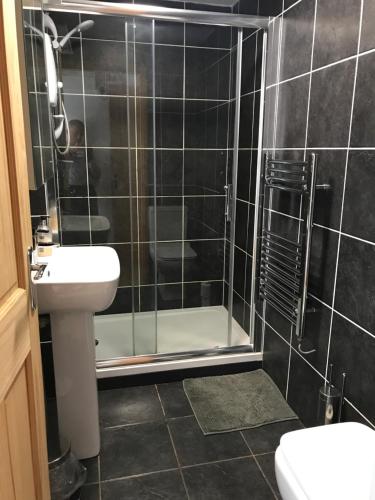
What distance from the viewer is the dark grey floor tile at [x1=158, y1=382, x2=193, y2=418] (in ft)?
6.97

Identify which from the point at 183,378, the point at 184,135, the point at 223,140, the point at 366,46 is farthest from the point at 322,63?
the point at 183,378

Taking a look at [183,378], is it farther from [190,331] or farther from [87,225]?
[87,225]

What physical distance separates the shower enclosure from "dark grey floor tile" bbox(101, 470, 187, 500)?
72 centimetres

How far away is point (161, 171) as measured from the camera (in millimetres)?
2875

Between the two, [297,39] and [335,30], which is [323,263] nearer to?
[335,30]

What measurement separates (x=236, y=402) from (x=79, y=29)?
2.47 meters

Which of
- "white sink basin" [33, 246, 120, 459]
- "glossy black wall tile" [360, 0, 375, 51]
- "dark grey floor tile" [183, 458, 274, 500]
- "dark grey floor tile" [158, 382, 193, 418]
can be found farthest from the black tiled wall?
"white sink basin" [33, 246, 120, 459]

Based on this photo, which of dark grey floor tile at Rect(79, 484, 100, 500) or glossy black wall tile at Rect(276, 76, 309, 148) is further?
glossy black wall tile at Rect(276, 76, 309, 148)

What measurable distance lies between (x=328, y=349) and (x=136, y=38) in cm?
215

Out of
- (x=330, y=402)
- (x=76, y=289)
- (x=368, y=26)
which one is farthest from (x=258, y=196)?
(x=76, y=289)

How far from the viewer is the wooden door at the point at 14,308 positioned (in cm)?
89

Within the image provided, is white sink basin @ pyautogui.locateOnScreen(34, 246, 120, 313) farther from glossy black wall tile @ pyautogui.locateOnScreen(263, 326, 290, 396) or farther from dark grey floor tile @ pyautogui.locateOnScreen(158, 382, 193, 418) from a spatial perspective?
glossy black wall tile @ pyautogui.locateOnScreen(263, 326, 290, 396)

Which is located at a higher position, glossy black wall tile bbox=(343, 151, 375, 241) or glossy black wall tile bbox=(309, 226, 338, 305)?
glossy black wall tile bbox=(343, 151, 375, 241)

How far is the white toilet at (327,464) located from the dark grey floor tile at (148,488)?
66 centimetres
